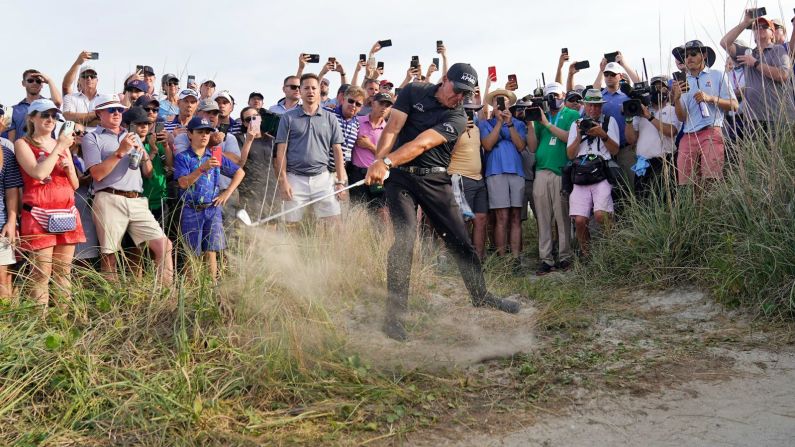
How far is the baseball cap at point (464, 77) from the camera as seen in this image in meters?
5.70

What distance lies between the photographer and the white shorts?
7465mm

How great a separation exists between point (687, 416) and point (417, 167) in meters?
2.81

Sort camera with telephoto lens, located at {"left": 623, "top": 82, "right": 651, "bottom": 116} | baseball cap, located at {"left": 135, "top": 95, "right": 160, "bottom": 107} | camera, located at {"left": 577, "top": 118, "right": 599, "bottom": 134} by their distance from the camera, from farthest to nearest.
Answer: camera, located at {"left": 577, "top": 118, "right": 599, "bottom": 134}
camera with telephoto lens, located at {"left": 623, "top": 82, "right": 651, "bottom": 116}
baseball cap, located at {"left": 135, "top": 95, "right": 160, "bottom": 107}

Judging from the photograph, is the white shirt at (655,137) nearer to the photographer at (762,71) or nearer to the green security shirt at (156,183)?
the photographer at (762,71)

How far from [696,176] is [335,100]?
4.84 metres

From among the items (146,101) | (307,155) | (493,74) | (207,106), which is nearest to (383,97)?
(307,155)

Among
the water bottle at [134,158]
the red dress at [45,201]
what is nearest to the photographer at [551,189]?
the water bottle at [134,158]

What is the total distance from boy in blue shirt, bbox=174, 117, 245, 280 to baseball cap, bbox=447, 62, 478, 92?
234 centimetres

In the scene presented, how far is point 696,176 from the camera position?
7078mm

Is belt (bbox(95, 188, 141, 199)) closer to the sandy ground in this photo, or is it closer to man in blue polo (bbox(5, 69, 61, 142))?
man in blue polo (bbox(5, 69, 61, 142))

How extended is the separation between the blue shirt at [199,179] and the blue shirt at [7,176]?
131cm

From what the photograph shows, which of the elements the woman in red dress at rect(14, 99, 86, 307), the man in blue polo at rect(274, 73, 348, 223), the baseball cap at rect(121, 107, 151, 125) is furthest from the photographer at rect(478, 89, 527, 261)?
the woman in red dress at rect(14, 99, 86, 307)

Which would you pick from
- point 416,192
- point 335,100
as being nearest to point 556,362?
point 416,192

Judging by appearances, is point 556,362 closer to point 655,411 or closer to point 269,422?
point 655,411
